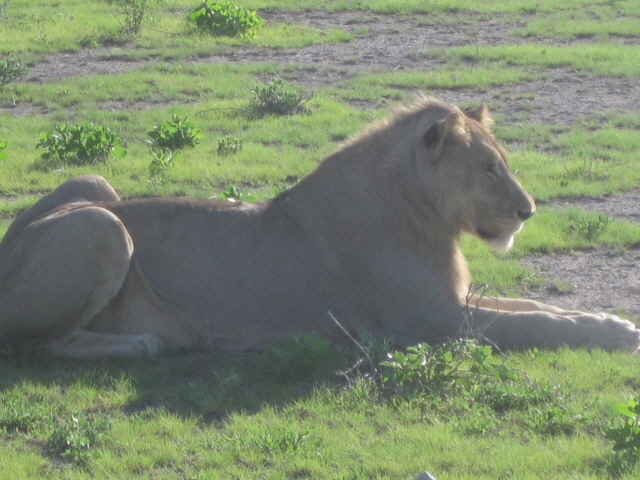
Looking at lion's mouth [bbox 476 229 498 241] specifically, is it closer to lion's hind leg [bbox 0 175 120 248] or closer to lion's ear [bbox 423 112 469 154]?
lion's ear [bbox 423 112 469 154]

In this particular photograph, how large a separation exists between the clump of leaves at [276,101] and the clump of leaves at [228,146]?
5.12ft

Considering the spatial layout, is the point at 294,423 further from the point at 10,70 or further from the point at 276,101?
the point at 10,70

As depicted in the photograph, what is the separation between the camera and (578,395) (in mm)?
5559

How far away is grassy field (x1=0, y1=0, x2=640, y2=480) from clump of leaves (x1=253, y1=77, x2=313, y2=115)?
0.14 metres

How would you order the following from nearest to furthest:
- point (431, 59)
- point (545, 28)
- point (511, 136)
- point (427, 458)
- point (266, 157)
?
point (427, 458), point (266, 157), point (511, 136), point (431, 59), point (545, 28)

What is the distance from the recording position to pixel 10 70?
535 inches

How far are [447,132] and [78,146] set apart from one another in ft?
17.2

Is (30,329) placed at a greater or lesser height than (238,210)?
lesser

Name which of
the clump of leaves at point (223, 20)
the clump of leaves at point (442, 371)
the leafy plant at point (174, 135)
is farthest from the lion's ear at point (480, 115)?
the clump of leaves at point (223, 20)

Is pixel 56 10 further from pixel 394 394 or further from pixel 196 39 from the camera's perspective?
pixel 394 394

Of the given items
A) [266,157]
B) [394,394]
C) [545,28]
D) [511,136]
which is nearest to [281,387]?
[394,394]

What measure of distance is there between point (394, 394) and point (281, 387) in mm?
634

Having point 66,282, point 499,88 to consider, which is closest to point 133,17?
point 499,88

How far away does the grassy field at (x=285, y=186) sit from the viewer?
4.86 m
